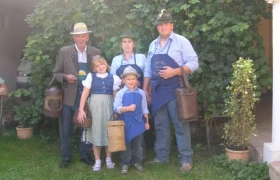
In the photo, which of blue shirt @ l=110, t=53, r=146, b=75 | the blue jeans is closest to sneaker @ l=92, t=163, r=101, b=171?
the blue jeans

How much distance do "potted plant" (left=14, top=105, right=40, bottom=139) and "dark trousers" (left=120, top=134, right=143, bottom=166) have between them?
2.07 m

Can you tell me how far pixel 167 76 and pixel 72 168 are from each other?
66.0 inches

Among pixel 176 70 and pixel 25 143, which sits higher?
pixel 176 70

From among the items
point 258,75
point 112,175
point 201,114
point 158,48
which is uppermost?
point 158,48

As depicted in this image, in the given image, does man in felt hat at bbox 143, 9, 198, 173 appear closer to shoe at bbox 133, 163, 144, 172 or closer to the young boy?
the young boy

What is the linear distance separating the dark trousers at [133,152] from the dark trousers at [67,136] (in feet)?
2.08

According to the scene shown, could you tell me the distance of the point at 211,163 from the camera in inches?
208

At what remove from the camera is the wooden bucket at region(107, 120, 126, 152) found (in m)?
4.71

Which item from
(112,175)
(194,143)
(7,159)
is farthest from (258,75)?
(7,159)

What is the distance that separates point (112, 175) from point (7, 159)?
1.65 m

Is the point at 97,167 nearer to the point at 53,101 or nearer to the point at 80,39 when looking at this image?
the point at 53,101

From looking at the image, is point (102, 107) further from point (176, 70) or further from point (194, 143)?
point (194, 143)

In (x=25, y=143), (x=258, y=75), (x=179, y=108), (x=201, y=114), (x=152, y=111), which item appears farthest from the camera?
(x=25, y=143)

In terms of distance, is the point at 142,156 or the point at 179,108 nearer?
the point at 179,108
